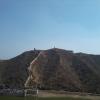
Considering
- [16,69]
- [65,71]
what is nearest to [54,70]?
[65,71]

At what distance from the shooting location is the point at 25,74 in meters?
67.9

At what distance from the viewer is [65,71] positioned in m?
71.9

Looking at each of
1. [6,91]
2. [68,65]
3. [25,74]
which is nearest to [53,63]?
[68,65]

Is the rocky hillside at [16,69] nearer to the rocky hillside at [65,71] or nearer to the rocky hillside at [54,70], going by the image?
the rocky hillside at [54,70]

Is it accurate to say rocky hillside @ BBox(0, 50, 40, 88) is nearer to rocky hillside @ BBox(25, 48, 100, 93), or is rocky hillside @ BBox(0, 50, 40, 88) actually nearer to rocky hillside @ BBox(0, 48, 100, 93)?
rocky hillside @ BBox(0, 48, 100, 93)

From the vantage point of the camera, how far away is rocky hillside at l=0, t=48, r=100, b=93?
2608 inches

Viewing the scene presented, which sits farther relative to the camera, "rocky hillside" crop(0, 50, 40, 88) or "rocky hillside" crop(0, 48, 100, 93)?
"rocky hillside" crop(0, 50, 40, 88)

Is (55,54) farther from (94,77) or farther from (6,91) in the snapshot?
(6,91)

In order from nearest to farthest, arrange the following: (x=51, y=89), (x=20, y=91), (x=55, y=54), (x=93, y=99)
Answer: (x=93, y=99)
(x=20, y=91)
(x=51, y=89)
(x=55, y=54)

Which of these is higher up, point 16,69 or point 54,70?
point 16,69

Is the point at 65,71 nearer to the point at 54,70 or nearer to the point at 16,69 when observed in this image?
the point at 54,70

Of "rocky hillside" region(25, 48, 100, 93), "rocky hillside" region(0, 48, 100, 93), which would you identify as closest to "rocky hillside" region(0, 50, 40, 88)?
"rocky hillside" region(0, 48, 100, 93)

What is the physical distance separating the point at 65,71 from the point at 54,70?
2.66m

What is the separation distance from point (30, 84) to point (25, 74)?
12.0 ft
